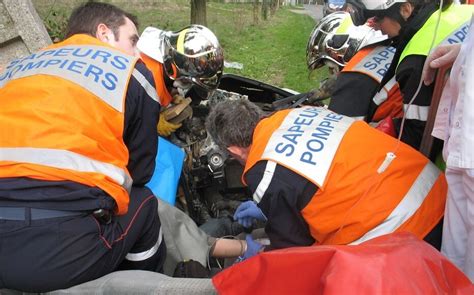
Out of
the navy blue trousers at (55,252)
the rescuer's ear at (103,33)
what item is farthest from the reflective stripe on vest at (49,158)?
the rescuer's ear at (103,33)

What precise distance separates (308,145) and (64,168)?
3.14ft

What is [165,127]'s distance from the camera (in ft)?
11.6

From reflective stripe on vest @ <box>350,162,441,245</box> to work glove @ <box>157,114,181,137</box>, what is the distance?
192 centimetres

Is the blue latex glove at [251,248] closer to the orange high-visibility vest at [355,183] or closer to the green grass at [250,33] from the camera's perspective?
the orange high-visibility vest at [355,183]

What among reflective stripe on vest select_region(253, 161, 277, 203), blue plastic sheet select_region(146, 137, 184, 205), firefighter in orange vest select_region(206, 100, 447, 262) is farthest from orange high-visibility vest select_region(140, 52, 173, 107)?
reflective stripe on vest select_region(253, 161, 277, 203)

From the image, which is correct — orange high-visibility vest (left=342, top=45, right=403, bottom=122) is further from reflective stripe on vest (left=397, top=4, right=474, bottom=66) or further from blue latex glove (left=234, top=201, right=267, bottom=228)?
blue latex glove (left=234, top=201, right=267, bottom=228)

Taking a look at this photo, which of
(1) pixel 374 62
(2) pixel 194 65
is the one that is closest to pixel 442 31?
(1) pixel 374 62

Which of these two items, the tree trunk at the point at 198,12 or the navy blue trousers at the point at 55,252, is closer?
the navy blue trousers at the point at 55,252

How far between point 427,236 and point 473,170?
725 mm

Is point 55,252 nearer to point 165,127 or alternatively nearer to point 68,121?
point 68,121

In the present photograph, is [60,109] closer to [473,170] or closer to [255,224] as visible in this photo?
[473,170]

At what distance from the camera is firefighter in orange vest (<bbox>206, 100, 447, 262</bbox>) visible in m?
1.95

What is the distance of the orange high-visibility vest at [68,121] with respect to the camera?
1.68m

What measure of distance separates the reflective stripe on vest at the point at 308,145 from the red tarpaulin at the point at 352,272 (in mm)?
647
